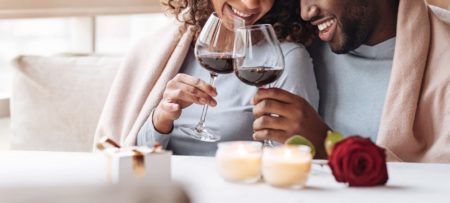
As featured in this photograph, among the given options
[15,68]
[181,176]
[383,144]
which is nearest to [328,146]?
[181,176]

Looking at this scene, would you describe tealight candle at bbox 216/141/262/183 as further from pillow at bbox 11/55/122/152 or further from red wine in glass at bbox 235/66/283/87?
pillow at bbox 11/55/122/152

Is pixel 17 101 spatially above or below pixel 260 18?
below

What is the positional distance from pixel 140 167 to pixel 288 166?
0.79 feet

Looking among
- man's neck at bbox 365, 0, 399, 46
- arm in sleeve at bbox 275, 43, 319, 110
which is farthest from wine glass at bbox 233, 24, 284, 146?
man's neck at bbox 365, 0, 399, 46

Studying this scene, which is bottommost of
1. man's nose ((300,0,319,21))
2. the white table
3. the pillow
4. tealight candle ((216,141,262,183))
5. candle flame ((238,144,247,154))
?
the pillow

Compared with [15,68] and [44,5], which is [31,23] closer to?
[44,5]

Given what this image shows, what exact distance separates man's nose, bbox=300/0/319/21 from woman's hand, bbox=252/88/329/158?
0.72 feet

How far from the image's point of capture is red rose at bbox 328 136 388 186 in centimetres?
130

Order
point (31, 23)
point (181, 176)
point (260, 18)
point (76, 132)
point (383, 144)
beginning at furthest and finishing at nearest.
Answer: point (31, 23), point (76, 132), point (260, 18), point (383, 144), point (181, 176)

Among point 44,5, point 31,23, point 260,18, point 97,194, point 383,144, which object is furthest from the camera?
point 31,23

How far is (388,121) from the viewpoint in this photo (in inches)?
74.4

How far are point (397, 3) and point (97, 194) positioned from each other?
1019 millimetres

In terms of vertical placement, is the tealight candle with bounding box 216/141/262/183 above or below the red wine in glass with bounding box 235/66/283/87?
below

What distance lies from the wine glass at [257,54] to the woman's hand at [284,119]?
0.15 metres
